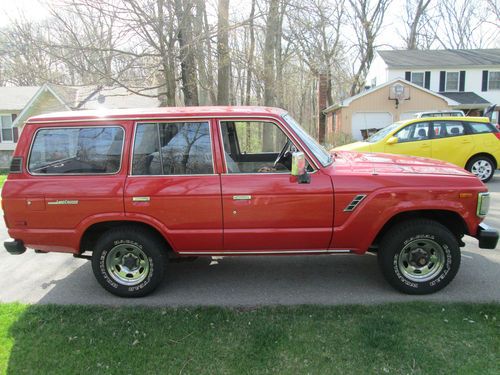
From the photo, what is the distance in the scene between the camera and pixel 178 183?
4.27m

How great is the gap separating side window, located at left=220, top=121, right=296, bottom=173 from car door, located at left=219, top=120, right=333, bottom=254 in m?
0.03

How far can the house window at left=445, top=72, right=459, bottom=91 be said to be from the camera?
2840 centimetres

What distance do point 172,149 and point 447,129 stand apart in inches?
361

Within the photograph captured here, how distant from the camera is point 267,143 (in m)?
5.75

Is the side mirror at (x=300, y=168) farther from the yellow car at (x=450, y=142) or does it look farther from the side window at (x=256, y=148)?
the yellow car at (x=450, y=142)

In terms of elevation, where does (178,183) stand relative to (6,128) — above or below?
below

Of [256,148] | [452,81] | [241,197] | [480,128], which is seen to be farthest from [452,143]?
[452,81]

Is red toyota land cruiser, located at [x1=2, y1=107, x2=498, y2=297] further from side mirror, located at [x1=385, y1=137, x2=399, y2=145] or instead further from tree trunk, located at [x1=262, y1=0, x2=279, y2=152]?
tree trunk, located at [x1=262, y1=0, x2=279, y2=152]

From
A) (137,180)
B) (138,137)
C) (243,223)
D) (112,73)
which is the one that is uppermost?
(112,73)

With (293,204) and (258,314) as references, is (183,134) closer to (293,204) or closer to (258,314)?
(293,204)

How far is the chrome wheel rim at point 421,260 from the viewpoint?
4.32 m

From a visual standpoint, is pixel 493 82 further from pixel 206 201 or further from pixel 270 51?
pixel 206 201

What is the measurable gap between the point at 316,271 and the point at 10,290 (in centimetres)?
366

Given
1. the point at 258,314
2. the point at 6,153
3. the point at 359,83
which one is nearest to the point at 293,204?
the point at 258,314
